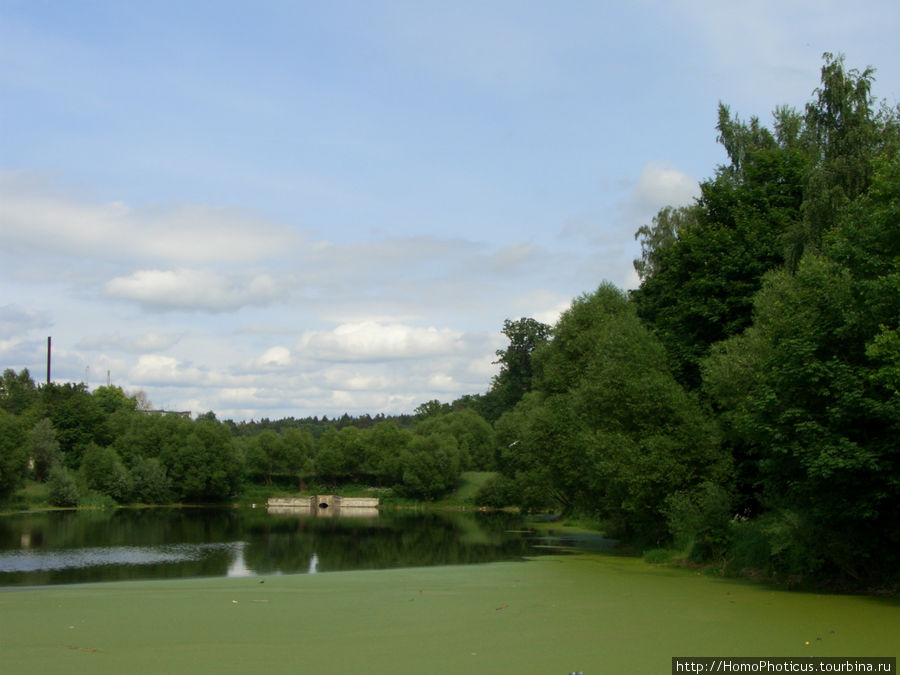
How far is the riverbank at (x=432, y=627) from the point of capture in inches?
432

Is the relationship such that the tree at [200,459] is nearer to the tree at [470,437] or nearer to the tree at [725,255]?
the tree at [470,437]

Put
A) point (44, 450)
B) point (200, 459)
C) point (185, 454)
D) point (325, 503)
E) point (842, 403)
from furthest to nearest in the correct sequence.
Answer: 1. point (325, 503)
2. point (200, 459)
3. point (185, 454)
4. point (44, 450)
5. point (842, 403)

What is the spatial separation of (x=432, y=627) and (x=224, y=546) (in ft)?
105

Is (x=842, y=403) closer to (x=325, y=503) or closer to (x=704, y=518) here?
(x=704, y=518)

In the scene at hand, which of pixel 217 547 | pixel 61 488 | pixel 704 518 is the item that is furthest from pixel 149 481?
pixel 704 518

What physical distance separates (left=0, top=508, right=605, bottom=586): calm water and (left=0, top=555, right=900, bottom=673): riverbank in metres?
10.5

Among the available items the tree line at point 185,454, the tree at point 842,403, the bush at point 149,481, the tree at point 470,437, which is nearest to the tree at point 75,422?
the tree line at point 185,454

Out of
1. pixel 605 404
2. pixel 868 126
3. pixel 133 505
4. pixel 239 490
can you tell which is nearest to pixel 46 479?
pixel 133 505

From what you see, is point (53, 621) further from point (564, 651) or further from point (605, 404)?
point (605, 404)

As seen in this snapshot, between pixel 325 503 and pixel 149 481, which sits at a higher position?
pixel 149 481

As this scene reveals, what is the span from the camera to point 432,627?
13.7 metres

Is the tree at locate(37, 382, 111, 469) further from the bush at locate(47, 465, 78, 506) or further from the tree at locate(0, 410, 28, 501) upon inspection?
the tree at locate(0, 410, 28, 501)

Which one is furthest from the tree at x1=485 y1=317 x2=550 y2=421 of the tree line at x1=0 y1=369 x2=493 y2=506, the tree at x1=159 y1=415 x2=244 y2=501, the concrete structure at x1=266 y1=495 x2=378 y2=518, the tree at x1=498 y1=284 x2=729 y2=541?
the tree at x1=498 y1=284 x2=729 y2=541

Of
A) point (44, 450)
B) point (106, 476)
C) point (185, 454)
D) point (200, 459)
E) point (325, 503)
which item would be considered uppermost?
point (44, 450)
